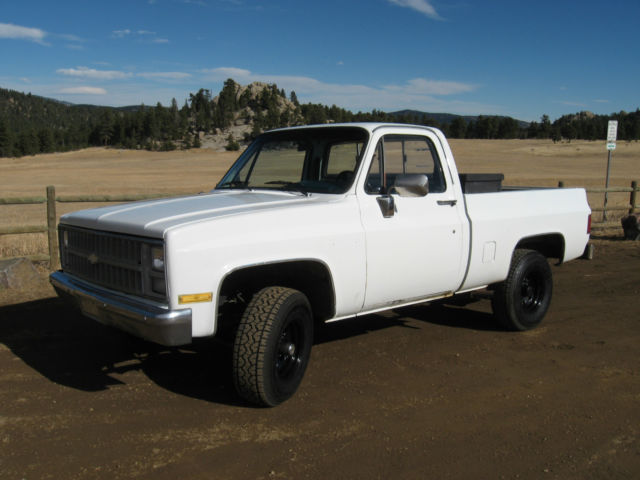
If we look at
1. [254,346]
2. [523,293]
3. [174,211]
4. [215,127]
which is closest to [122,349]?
[174,211]

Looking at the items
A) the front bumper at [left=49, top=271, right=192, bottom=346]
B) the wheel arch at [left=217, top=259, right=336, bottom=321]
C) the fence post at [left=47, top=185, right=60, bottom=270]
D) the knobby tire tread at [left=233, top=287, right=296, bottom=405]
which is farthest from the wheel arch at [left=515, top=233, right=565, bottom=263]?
the fence post at [left=47, top=185, right=60, bottom=270]

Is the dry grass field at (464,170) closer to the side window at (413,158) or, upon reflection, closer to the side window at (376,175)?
the side window at (413,158)

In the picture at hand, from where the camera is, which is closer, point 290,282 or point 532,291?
point 290,282

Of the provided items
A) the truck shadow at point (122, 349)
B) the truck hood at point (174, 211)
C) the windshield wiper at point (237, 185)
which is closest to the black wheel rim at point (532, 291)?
the truck shadow at point (122, 349)

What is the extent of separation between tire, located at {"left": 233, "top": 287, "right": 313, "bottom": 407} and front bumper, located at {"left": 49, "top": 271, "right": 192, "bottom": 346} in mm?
437

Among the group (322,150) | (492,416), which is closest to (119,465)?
(492,416)

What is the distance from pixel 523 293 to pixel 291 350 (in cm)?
294

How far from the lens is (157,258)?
3646mm

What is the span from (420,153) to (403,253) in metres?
1.08

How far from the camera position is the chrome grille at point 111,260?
146 inches

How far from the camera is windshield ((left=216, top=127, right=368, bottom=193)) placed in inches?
192

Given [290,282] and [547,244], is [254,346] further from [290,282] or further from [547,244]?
Result: [547,244]

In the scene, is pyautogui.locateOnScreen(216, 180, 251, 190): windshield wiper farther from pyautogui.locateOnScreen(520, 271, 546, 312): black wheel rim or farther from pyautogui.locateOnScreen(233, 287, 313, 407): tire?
pyautogui.locateOnScreen(520, 271, 546, 312): black wheel rim

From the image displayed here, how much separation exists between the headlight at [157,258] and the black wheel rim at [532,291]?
388 cm
